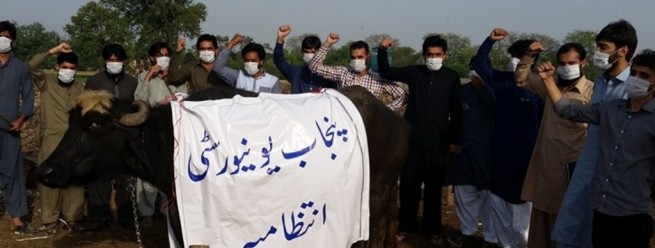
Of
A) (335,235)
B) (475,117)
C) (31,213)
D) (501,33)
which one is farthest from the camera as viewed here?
(31,213)

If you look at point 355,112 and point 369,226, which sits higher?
point 355,112

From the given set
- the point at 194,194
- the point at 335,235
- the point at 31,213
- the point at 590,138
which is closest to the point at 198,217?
the point at 194,194

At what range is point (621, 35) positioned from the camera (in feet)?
13.4

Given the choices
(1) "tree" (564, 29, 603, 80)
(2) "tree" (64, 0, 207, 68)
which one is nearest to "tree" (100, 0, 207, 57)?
(2) "tree" (64, 0, 207, 68)

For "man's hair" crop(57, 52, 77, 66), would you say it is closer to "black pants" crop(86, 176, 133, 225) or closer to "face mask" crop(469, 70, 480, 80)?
"black pants" crop(86, 176, 133, 225)

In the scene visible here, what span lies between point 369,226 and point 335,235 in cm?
63

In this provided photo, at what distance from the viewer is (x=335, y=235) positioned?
4691 mm

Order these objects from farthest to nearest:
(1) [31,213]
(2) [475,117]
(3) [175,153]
Result: (1) [31,213] → (2) [475,117] → (3) [175,153]

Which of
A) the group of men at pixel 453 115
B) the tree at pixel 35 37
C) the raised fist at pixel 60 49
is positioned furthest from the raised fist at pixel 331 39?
the tree at pixel 35 37

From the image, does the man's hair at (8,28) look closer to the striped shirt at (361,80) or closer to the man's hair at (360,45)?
the striped shirt at (361,80)

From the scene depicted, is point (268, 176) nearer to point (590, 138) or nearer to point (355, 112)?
point (355, 112)

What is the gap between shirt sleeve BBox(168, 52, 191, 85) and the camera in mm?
6801

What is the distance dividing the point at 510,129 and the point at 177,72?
12.2ft

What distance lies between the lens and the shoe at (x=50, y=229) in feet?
22.6
